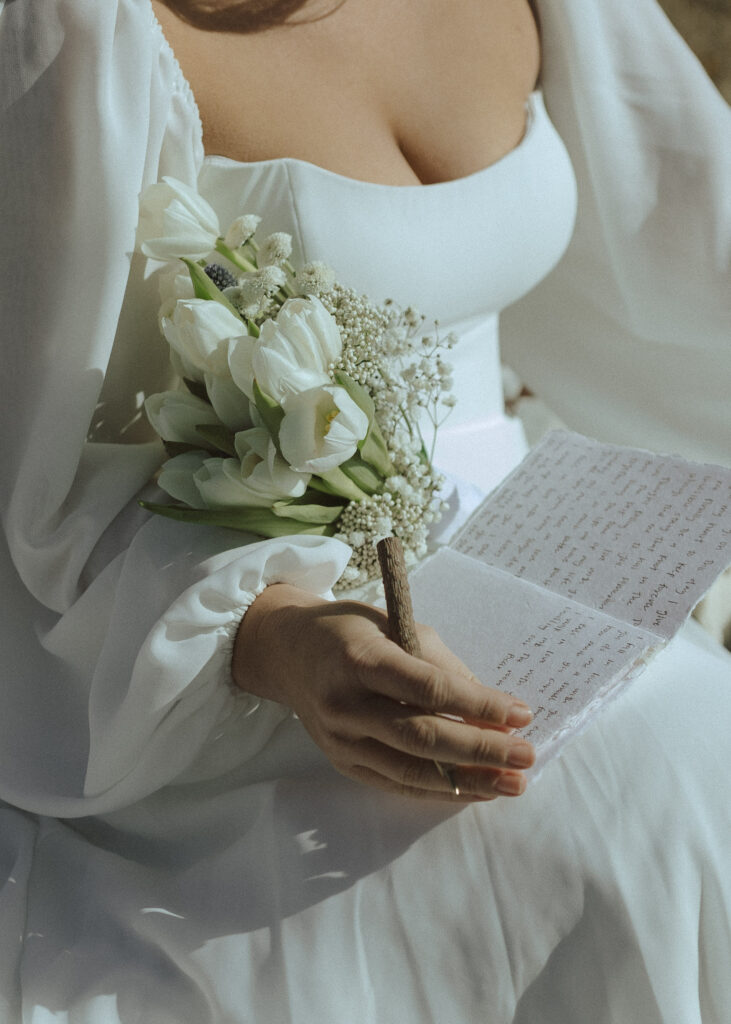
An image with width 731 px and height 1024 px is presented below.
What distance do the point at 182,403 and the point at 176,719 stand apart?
237 mm

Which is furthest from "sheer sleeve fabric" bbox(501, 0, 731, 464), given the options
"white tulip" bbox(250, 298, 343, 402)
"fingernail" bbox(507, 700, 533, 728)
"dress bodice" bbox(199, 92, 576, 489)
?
"fingernail" bbox(507, 700, 533, 728)

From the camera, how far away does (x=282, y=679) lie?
0.71m

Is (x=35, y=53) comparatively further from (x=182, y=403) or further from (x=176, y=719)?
(x=176, y=719)

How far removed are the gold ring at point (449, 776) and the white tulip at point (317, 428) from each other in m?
0.22

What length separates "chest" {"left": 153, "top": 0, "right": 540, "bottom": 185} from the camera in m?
0.92

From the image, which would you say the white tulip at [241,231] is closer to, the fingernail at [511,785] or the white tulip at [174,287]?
the white tulip at [174,287]

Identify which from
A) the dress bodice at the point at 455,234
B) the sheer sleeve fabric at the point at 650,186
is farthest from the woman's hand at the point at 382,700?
the sheer sleeve fabric at the point at 650,186

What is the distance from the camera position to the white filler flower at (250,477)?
2.31 ft

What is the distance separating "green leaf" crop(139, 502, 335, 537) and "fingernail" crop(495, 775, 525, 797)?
247 millimetres

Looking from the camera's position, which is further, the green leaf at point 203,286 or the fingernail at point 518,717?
the green leaf at point 203,286

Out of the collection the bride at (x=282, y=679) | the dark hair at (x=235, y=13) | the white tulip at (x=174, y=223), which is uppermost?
the dark hair at (x=235, y=13)

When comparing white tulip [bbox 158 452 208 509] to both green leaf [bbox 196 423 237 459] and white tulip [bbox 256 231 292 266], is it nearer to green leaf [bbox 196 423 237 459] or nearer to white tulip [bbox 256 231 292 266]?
green leaf [bbox 196 423 237 459]

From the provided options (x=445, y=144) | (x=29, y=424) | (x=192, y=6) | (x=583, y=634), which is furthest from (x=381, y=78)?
(x=583, y=634)

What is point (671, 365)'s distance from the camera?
1288 millimetres
